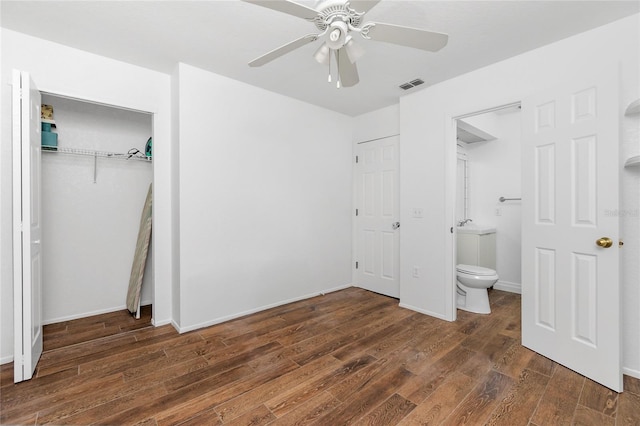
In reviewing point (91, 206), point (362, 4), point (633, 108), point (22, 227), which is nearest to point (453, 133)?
point (633, 108)

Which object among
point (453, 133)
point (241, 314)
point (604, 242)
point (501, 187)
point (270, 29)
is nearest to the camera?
point (604, 242)

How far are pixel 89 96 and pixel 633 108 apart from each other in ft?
13.9

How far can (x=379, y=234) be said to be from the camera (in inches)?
156

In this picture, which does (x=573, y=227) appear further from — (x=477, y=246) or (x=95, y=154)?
(x=95, y=154)

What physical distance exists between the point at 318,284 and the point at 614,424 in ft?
9.29

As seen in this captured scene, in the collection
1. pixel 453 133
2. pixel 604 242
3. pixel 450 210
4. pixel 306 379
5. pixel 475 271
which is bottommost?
pixel 306 379

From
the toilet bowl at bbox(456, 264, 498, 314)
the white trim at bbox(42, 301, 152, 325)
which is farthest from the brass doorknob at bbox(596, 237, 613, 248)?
the white trim at bbox(42, 301, 152, 325)

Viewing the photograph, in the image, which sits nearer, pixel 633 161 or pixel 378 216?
pixel 633 161

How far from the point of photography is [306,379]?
6.47ft

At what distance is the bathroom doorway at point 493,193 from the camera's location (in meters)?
3.97

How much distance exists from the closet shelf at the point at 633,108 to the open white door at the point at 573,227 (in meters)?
0.16

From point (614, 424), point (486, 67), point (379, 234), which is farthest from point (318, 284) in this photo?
point (486, 67)

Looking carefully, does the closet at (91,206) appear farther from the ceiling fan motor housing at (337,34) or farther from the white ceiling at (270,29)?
the ceiling fan motor housing at (337,34)

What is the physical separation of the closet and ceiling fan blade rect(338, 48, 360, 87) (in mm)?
2620
